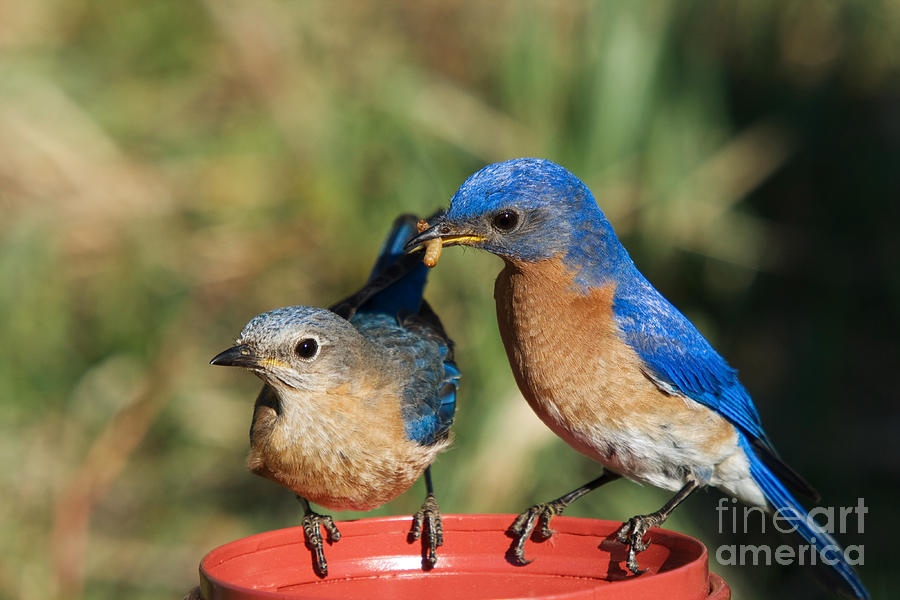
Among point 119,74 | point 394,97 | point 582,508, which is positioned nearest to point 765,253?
point 582,508

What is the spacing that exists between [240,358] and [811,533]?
1.91 metres

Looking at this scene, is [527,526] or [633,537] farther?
[527,526]

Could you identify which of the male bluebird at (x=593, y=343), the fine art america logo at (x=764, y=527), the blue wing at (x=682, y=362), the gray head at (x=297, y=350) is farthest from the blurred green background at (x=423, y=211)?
the gray head at (x=297, y=350)

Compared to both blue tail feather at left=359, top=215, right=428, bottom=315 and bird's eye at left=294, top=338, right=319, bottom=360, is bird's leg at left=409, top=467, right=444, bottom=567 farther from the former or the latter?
blue tail feather at left=359, top=215, right=428, bottom=315

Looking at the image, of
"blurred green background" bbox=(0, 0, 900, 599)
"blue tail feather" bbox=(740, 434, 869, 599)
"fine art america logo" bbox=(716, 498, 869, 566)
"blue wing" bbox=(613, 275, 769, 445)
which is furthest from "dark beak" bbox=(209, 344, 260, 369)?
"fine art america logo" bbox=(716, 498, 869, 566)

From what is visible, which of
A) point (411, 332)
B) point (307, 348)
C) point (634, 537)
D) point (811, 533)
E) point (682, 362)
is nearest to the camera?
point (634, 537)

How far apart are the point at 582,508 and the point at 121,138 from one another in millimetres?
3668

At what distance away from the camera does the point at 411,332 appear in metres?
3.76

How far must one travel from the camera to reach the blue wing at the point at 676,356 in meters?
3.19

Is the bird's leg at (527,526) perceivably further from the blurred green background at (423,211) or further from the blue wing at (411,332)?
the blurred green background at (423,211)

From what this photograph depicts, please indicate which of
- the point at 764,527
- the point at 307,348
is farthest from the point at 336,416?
the point at 764,527

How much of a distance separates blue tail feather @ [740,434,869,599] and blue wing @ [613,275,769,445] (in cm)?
13

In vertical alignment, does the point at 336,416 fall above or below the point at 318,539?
above

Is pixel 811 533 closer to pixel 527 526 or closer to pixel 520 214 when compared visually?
pixel 527 526
